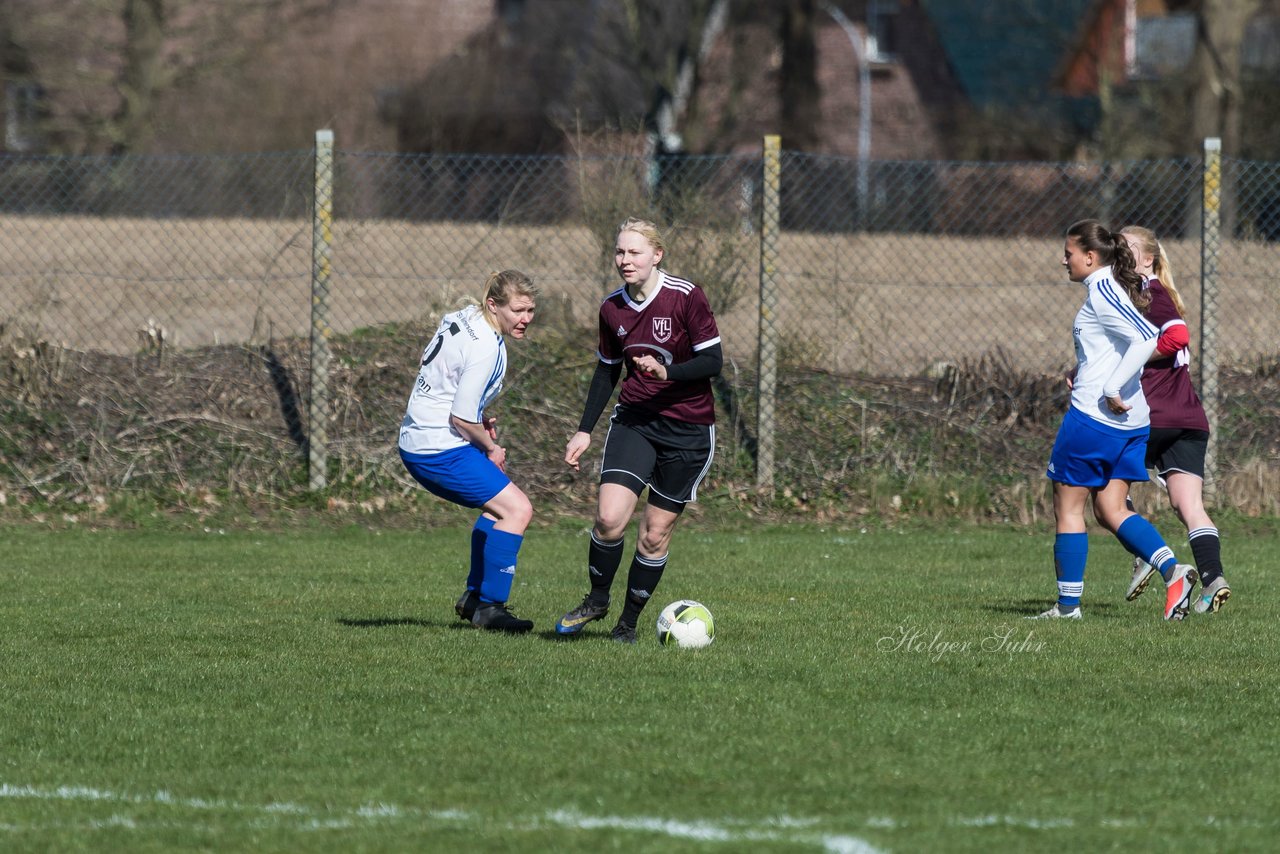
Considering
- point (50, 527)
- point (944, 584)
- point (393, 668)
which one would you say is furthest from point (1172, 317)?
point (50, 527)

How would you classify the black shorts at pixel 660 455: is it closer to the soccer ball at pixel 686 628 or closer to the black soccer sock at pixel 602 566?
the black soccer sock at pixel 602 566

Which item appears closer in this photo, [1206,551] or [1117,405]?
[1117,405]

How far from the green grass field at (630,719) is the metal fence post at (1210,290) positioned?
3535 mm

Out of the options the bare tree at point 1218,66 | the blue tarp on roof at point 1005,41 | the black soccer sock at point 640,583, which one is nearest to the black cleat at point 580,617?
the black soccer sock at point 640,583

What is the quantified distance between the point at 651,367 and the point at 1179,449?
11.5 ft

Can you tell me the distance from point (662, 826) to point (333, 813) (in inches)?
38.0

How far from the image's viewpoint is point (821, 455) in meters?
13.3

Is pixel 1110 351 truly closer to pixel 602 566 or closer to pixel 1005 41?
pixel 602 566

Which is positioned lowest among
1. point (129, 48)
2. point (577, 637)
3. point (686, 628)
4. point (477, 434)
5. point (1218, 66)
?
point (577, 637)

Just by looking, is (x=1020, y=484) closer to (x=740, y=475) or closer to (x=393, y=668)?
(x=740, y=475)

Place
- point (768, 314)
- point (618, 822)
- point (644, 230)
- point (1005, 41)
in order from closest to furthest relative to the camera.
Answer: point (618, 822), point (644, 230), point (768, 314), point (1005, 41)

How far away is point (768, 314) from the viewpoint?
13.0 meters

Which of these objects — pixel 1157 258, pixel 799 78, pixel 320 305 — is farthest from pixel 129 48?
pixel 1157 258

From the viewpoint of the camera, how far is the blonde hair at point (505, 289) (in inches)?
297
